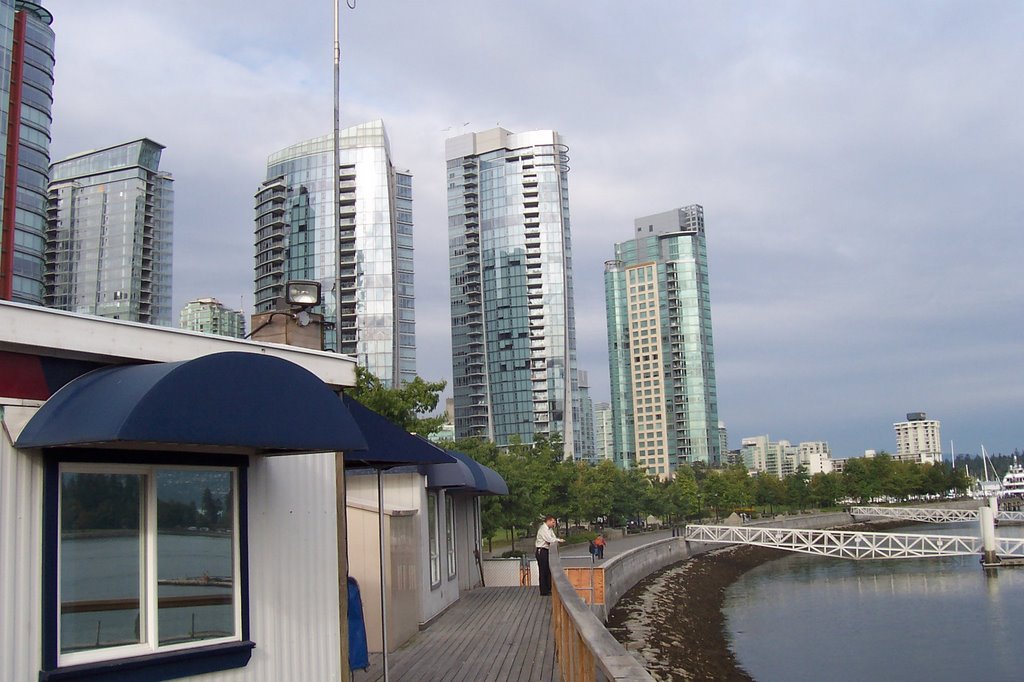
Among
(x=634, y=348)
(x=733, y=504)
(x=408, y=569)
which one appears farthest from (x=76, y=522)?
(x=634, y=348)

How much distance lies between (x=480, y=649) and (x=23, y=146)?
2747 inches

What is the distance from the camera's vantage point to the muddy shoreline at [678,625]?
22156 millimetres

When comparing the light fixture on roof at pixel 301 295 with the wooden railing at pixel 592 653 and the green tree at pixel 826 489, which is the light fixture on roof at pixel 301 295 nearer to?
the wooden railing at pixel 592 653

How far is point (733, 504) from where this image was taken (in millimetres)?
89062

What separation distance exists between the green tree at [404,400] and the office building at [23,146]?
41.8 meters

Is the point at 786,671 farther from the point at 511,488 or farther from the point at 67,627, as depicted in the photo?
the point at 67,627

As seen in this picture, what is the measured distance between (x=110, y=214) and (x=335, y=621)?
394ft

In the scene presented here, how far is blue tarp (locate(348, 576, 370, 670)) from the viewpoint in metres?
8.82

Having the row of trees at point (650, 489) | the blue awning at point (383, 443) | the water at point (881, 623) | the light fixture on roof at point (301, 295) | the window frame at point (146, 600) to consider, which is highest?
the light fixture on roof at point (301, 295)

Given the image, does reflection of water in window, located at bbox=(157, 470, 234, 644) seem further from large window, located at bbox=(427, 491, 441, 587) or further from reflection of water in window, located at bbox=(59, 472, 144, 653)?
large window, located at bbox=(427, 491, 441, 587)

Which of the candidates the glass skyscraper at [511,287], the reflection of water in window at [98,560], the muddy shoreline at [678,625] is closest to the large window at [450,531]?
the muddy shoreline at [678,625]

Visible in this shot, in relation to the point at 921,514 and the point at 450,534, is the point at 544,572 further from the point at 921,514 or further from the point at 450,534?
the point at 921,514

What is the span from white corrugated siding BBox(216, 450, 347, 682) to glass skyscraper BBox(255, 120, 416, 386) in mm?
109141

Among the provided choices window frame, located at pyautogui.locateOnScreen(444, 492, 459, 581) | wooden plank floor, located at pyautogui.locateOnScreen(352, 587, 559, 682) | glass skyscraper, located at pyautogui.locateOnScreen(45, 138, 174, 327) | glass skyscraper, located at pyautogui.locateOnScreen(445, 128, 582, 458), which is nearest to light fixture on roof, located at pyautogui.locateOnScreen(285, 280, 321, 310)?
wooden plank floor, located at pyautogui.locateOnScreen(352, 587, 559, 682)
